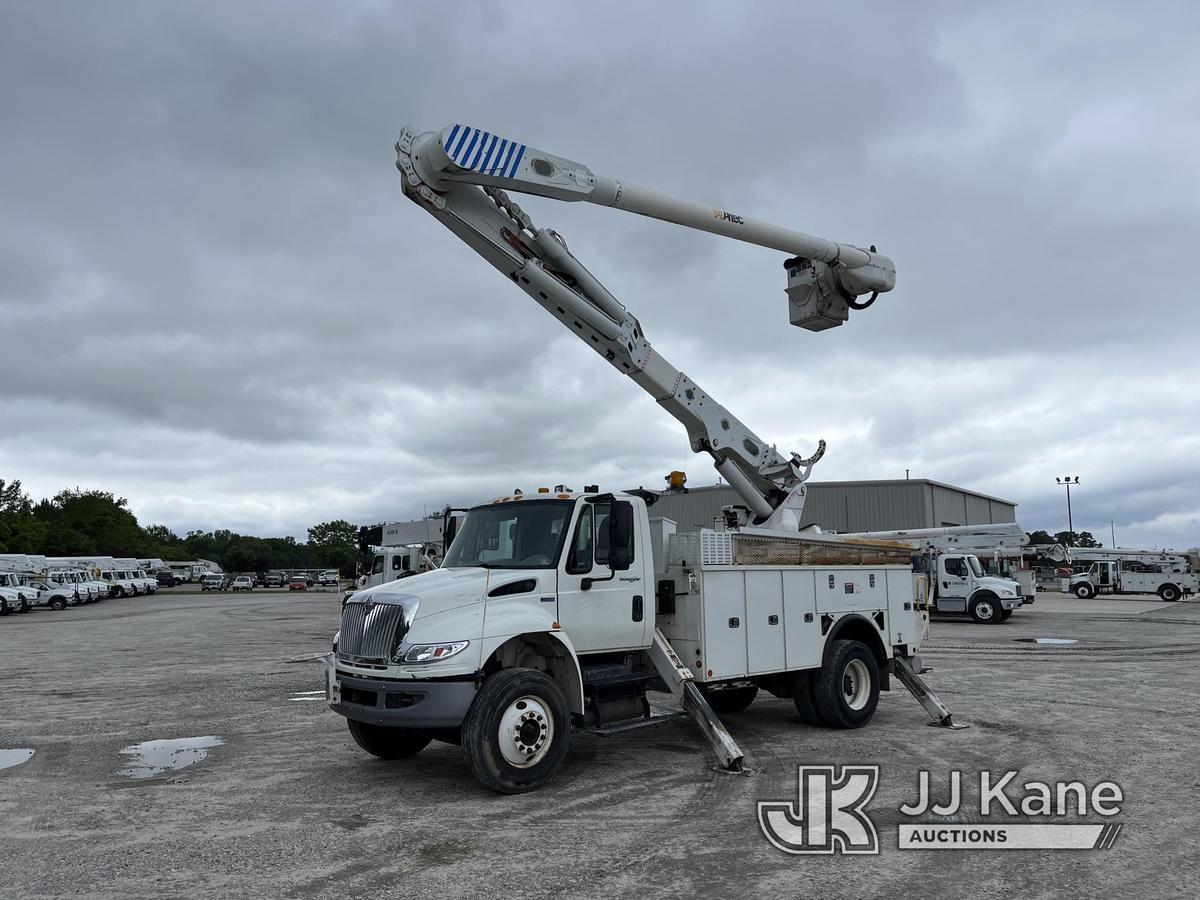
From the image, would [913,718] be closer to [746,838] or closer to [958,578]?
[746,838]

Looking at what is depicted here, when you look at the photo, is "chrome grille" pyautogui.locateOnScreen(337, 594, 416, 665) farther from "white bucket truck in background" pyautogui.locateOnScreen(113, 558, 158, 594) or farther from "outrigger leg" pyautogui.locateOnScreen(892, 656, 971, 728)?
"white bucket truck in background" pyautogui.locateOnScreen(113, 558, 158, 594)

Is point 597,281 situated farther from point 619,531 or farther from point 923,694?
point 923,694

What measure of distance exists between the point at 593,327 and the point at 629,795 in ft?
17.0

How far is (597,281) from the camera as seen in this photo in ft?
34.3

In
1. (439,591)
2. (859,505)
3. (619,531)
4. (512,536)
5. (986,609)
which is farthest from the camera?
(859,505)

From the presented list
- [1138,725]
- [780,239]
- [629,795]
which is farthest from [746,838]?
[780,239]

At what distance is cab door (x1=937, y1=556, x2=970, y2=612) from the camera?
29281 millimetres

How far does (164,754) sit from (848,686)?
7.54 m

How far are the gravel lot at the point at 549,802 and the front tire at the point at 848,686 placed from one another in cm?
28

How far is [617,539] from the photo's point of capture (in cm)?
792

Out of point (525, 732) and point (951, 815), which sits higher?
point (525, 732)

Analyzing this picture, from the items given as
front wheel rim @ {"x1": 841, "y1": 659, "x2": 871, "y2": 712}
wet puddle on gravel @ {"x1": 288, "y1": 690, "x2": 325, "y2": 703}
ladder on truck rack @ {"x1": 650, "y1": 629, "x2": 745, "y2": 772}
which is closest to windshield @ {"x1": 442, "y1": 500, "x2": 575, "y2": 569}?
ladder on truck rack @ {"x1": 650, "y1": 629, "x2": 745, "y2": 772}

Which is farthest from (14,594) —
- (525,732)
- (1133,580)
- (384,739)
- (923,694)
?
(1133,580)

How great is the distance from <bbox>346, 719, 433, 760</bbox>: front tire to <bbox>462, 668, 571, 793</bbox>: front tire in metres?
1.39
